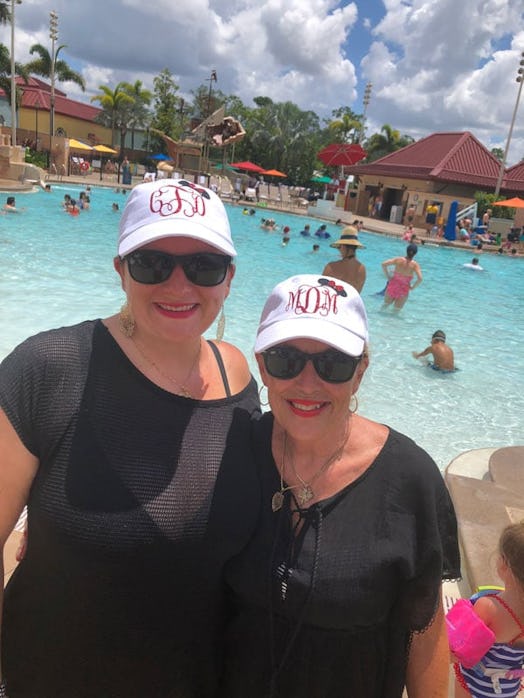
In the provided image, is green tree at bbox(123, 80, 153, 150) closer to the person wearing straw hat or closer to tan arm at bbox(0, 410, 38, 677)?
the person wearing straw hat

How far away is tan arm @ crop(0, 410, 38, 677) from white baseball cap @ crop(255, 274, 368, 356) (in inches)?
26.1

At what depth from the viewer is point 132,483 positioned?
1358mm

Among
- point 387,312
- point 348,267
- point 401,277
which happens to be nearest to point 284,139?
point 387,312

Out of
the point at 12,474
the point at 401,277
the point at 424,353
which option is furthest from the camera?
the point at 401,277

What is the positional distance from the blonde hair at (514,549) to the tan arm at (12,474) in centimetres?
189

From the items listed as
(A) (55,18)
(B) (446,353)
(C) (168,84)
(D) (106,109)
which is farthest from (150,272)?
(C) (168,84)

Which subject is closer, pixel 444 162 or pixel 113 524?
pixel 113 524

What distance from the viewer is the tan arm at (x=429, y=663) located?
1494 millimetres

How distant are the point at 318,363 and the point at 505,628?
5.57 ft

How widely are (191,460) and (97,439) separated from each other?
0.25 meters

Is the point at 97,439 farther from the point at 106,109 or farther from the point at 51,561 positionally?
the point at 106,109

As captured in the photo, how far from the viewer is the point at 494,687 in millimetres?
2400

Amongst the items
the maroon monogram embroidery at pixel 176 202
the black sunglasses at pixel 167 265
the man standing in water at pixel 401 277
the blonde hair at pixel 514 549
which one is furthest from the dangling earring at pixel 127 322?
the man standing in water at pixel 401 277

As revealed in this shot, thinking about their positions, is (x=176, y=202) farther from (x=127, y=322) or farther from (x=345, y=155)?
(x=345, y=155)
